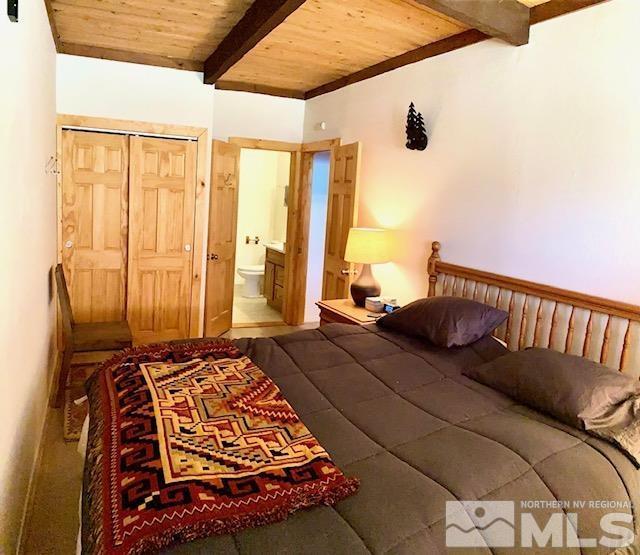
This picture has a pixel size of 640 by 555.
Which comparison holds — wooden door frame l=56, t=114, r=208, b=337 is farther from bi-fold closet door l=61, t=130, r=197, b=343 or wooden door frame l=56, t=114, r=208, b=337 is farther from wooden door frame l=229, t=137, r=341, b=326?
wooden door frame l=229, t=137, r=341, b=326

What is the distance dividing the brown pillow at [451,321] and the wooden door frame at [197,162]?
7.66 feet

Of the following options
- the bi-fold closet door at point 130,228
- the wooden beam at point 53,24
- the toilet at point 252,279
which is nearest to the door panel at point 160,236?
the bi-fold closet door at point 130,228

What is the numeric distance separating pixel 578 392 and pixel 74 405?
9.90ft

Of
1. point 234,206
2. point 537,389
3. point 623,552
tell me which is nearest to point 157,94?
point 234,206

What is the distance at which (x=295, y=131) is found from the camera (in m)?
5.32

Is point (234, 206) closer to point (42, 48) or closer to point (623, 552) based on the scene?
point (42, 48)

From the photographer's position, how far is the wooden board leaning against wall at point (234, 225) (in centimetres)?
465

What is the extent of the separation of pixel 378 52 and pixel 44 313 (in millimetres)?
2983

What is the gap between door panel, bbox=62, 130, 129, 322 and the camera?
13.5ft

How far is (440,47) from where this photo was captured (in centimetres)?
343

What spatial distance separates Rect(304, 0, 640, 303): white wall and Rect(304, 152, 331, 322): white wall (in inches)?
57.2

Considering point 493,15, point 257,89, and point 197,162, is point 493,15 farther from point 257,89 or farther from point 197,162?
point 257,89

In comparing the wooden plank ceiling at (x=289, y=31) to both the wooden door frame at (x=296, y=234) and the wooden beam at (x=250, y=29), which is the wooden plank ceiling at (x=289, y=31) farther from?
the wooden door frame at (x=296, y=234)

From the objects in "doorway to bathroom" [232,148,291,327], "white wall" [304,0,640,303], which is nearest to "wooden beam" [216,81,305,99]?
"white wall" [304,0,640,303]
